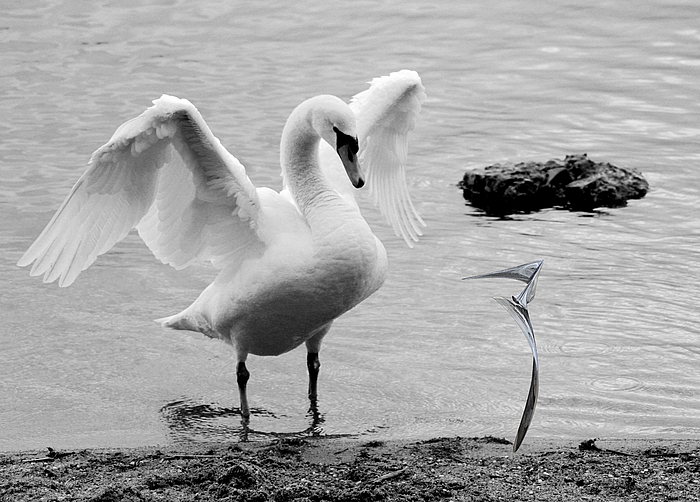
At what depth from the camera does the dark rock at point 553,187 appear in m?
12.2

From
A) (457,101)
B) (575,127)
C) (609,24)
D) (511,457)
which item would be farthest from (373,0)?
(511,457)

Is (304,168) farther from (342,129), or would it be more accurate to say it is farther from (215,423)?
(215,423)

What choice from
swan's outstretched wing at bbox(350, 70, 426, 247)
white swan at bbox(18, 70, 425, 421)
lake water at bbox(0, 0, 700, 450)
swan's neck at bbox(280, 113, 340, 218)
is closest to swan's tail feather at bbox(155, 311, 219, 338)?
white swan at bbox(18, 70, 425, 421)

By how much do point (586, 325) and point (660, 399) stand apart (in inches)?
54.7

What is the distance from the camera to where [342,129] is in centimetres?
667

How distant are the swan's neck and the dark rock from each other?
5.17m

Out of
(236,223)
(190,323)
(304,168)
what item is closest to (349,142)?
(304,168)

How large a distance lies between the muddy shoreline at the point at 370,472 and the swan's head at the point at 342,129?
5.08ft

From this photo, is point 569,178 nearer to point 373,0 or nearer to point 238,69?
point 238,69

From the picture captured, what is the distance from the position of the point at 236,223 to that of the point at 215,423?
50.9 inches

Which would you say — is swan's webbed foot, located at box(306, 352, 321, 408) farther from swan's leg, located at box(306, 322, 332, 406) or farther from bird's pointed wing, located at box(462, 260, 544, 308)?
bird's pointed wing, located at box(462, 260, 544, 308)

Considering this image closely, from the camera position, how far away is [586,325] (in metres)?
8.84

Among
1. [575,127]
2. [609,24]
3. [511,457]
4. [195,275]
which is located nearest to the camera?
[511,457]

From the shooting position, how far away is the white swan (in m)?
6.52
